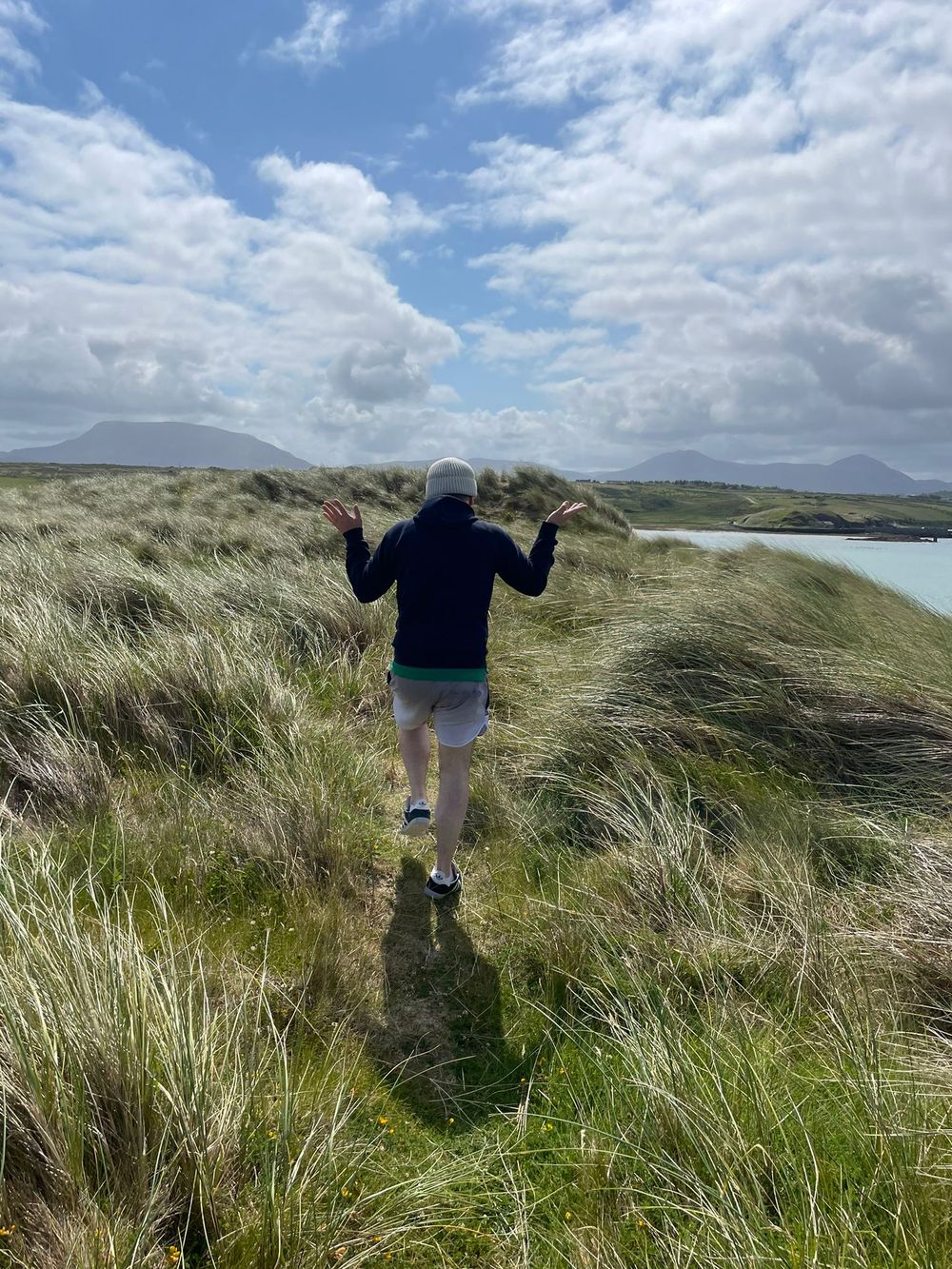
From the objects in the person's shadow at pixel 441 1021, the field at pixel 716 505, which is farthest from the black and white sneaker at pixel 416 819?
the field at pixel 716 505

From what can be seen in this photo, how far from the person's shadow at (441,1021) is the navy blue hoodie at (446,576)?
4.32ft

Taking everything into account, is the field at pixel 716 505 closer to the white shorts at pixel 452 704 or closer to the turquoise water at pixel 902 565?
the turquoise water at pixel 902 565

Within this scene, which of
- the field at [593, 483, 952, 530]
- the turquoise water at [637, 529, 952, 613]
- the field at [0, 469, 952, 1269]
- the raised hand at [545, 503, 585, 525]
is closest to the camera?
the field at [0, 469, 952, 1269]

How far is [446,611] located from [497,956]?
Answer: 65.3 inches

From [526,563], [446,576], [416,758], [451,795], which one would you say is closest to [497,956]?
[451,795]

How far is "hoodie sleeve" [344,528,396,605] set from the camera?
11.1ft

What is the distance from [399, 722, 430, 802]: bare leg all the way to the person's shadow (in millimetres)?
579

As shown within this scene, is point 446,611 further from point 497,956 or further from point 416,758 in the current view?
point 497,956

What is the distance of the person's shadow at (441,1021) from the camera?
2.29 m

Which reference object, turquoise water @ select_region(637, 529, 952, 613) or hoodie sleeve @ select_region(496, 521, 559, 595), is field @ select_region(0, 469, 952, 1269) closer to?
hoodie sleeve @ select_region(496, 521, 559, 595)

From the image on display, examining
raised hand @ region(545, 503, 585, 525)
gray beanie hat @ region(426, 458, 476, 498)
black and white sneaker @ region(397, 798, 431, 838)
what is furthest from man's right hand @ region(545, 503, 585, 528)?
black and white sneaker @ region(397, 798, 431, 838)

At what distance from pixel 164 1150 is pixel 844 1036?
2006 mm

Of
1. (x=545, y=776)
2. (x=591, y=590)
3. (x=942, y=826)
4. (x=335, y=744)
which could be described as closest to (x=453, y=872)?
(x=545, y=776)

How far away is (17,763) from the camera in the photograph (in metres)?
3.82
